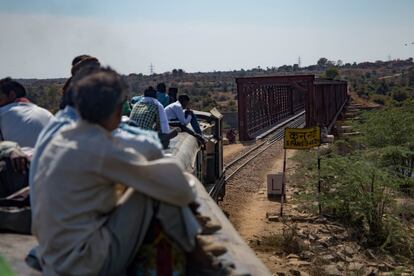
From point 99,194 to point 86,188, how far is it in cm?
7

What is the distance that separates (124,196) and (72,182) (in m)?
0.30

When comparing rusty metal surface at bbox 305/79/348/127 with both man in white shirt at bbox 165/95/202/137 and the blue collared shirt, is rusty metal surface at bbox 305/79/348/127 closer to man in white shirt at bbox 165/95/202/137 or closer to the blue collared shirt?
man in white shirt at bbox 165/95/202/137

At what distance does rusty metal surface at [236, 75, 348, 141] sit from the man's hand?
75.6 feet

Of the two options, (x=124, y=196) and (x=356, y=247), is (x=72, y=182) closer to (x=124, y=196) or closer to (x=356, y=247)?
(x=124, y=196)

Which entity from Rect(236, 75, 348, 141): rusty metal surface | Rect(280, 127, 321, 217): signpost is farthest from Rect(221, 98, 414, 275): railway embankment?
Rect(236, 75, 348, 141): rusty metal surface

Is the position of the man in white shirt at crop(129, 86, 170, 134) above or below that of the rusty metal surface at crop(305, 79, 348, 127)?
above

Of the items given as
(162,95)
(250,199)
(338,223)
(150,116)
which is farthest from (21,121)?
(250,199)

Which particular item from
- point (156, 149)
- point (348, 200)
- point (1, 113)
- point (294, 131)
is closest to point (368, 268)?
point (348, 200)

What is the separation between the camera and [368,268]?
9094 millimetres

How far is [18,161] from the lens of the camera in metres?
4.48

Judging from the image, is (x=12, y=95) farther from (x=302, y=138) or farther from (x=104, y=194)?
(x=302, y=138)

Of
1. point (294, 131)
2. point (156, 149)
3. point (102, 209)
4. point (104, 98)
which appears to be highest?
point (104, 98)

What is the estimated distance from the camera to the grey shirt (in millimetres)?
2754

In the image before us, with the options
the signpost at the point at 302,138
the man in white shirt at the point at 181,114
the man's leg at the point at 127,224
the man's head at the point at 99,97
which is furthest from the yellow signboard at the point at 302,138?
the man's head at the point at 99,97
